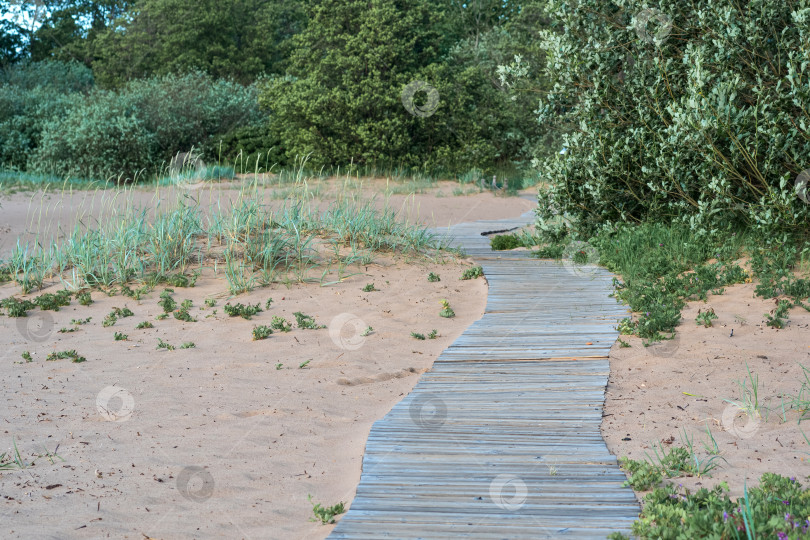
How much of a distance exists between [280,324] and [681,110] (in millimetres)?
4178

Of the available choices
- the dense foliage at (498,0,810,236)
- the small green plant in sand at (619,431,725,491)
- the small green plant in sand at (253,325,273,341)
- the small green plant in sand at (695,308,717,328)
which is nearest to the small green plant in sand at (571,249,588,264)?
the dense foliage at (498,0,810,236)

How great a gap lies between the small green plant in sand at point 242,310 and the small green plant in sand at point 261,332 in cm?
50

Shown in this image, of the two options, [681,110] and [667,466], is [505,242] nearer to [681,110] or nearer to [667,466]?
[681,110]

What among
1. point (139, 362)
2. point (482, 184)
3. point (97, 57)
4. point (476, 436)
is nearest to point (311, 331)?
point (139, 362)

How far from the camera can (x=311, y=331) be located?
20.7 feet

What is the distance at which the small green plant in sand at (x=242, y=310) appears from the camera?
21.7 feet

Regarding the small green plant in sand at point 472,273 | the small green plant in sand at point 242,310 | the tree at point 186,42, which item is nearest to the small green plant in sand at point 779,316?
the small green plant in sand at point 472,273

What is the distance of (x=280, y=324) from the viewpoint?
6.30m

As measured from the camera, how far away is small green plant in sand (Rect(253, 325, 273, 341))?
607 cm

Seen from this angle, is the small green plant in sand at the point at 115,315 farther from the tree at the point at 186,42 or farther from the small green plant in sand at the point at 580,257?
the tree at the point at 186,42

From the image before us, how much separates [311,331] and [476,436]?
2.69 m

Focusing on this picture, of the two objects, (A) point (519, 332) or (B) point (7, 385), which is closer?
(B) point (7, 385)

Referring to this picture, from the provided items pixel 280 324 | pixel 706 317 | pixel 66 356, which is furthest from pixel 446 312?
pixel 66 356

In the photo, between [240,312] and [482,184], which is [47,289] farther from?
[482,184]
